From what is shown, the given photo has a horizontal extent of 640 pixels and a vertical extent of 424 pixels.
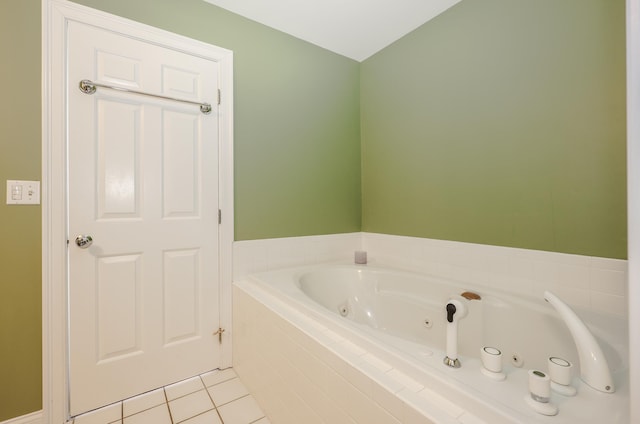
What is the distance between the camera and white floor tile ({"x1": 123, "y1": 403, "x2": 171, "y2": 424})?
4.50 feet

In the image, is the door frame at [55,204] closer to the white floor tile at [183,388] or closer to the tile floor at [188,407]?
the tile floor at [188,407]

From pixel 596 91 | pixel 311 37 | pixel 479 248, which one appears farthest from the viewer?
pixel 311 37

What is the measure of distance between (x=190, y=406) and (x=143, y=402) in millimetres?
272

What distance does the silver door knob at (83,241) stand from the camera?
1.42 meters

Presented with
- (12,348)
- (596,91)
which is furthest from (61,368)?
(596,91)

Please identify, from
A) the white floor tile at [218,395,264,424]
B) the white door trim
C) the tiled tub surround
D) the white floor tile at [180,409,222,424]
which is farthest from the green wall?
the white door trim

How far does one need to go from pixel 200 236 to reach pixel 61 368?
35.1 inches

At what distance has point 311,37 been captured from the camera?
2156 millimetres

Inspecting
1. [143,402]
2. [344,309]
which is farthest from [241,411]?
[344,309]

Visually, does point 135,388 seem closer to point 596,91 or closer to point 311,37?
point 311,37

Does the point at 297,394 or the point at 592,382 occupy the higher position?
the point at 592,382

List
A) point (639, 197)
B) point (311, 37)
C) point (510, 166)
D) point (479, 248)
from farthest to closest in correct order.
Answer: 1. point (311, 37)
2. point (479, 248)
3. point (510, 166)
4. point (639, 197)

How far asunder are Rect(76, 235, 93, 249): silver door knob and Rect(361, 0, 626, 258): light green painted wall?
6.33 ft

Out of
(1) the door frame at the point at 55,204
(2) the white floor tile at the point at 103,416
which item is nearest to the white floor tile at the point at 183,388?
(2) the white floor tile at the point at 103,416
